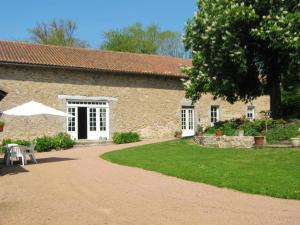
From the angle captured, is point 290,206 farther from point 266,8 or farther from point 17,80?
point 17,80

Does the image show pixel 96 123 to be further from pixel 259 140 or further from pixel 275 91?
pixel 259 140

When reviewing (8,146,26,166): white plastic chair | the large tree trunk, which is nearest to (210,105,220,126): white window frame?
the large tree trunk

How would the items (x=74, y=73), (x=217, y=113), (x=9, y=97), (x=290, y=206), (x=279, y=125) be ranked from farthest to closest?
(x=217, y=113) → (x=74, y=73) → (x=9, y=97) → (x=279, y=125) → (x=290, y=206)

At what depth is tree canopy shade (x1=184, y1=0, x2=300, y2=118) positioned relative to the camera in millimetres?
16516

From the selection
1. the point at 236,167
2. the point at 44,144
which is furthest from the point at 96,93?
the point at 236,167

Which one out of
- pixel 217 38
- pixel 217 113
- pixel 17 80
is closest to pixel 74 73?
pixel 17 80

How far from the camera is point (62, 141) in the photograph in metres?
20.0

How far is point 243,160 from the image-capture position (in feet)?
39.0

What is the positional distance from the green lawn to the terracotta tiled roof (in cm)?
866

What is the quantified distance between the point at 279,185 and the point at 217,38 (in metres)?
10.5

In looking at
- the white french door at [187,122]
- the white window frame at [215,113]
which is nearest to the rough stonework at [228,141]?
the white french door at [187,122]

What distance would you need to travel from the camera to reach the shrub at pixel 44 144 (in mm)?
19344

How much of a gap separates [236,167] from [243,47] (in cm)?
846

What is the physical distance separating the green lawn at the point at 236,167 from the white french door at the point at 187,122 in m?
10.3
